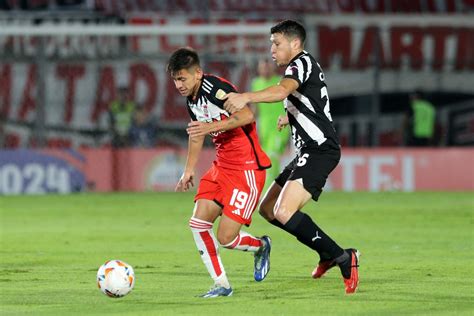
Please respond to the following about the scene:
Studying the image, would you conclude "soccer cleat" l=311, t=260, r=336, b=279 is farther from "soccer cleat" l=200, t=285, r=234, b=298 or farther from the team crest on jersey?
the team crest on jersey

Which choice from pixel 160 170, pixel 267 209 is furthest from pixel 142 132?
pixel 267 209

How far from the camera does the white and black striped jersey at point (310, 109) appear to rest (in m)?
9.24

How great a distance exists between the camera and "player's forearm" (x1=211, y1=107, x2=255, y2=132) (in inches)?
343

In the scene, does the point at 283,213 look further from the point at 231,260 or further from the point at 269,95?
the point at 231,260

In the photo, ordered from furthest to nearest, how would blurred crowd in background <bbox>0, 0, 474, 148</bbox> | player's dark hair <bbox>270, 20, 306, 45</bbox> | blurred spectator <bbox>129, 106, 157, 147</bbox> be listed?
blurred crowd in background <bbox>0, 0, 474, 148</bbox> < blurred spectator <bbox>129, 106, 157, 147</bbox> < player's dark hair <bbox>270, 20, 306, 45</bbox>

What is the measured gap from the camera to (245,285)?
9633mm

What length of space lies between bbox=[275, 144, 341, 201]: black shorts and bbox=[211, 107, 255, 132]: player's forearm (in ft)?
2.17

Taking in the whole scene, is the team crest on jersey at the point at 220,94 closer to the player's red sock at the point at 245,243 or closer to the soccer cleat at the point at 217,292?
the player's red sock at the point at 245,243

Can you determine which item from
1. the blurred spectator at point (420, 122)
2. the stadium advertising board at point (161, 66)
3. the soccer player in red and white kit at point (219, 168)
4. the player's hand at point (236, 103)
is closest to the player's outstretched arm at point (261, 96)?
the player's hand at point (236, 103)

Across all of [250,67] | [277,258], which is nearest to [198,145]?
[277,258]

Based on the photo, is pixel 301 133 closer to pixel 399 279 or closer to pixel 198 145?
pixel 198 145

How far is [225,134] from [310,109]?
0.66 m

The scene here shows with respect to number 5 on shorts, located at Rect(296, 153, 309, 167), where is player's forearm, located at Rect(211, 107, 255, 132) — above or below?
above

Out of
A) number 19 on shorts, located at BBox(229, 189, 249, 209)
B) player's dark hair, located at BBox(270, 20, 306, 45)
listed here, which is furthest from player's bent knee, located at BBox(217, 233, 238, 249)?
player's dark hair, located at BBox(270, 20, 306, 45)
